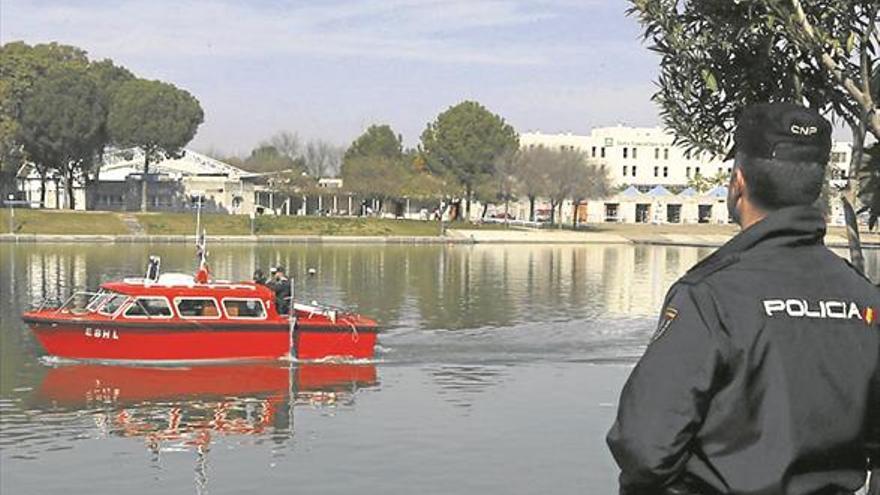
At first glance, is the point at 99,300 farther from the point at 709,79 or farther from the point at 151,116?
the point at 151,116

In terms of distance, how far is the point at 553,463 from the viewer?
611 inches

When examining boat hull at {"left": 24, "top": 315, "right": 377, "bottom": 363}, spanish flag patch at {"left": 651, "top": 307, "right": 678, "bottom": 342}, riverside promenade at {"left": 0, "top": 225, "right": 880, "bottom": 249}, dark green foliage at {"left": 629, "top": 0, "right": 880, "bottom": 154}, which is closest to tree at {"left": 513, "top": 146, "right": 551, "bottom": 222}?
riverside promenade at {"left": 0, "top": 225, "right": 880, "bottom": 249}

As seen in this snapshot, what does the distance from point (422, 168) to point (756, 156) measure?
106 meters

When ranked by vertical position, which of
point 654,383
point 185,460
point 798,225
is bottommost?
point 185,460

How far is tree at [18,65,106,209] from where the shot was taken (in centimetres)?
8450

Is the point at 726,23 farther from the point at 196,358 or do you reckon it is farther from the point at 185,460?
the point at 196,358

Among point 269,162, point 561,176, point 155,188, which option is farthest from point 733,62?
point 269,162

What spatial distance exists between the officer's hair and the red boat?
68.1 feet

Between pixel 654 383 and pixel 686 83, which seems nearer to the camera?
pixel 654 383

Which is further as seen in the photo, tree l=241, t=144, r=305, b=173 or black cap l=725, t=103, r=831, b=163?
tree l=241, t=144, r=305, b=173

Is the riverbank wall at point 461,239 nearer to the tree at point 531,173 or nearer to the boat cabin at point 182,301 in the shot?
the tree at point 531,173

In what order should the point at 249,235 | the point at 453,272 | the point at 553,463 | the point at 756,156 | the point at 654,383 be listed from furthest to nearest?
the point at 249,235, the point at 453,272, the point at 553,463, the point at 756,156, the point at 654,383

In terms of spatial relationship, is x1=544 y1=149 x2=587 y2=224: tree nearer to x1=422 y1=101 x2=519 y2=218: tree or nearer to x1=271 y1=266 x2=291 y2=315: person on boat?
x1=422 y1=101 x2=519 y2=218: tree

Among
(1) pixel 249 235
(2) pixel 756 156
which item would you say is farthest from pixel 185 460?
(1) pixel 249 235
